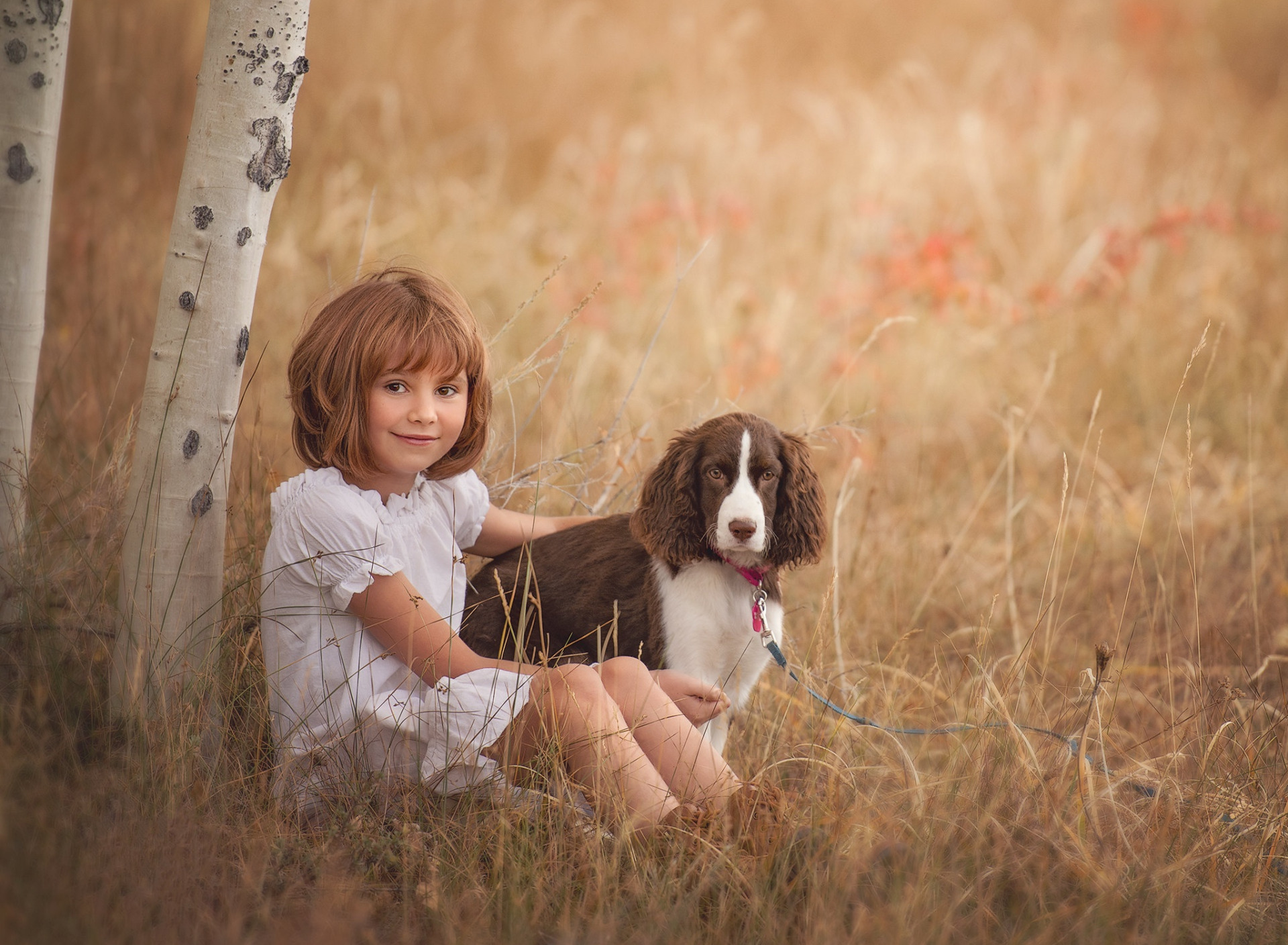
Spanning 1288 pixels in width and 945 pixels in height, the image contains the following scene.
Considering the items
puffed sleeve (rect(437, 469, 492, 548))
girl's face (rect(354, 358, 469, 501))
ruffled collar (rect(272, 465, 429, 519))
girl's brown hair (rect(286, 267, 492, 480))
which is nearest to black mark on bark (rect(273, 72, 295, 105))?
girl's brown hair (rect(286, 267, 492, 480))

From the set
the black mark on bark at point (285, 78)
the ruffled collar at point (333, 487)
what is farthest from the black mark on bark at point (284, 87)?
the ruffled collar at point (333, 487)

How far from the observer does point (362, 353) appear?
248 centimetres

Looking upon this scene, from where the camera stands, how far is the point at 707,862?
2.22 meters

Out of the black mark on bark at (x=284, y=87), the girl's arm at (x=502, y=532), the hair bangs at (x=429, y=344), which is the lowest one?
the girl's arm at (x=502, y=532)

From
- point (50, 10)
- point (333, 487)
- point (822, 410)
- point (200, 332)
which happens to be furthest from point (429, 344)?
point (822, 410)

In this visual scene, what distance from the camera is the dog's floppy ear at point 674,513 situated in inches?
109

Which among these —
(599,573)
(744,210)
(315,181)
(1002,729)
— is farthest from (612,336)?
(1002,729)

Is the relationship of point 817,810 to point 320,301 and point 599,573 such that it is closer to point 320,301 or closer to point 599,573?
point 599,573

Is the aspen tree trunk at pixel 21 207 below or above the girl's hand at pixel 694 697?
above

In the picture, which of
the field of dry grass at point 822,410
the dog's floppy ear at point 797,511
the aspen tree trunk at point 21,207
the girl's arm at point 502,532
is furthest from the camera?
the girl's arm at point 502,532

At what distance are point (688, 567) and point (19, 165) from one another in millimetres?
2078

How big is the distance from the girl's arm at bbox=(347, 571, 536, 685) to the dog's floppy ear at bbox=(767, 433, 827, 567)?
2.67 feet

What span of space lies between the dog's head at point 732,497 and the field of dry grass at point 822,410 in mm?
398

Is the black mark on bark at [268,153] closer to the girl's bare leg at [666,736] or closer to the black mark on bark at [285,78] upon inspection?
the black mark on bark at [285,78]
